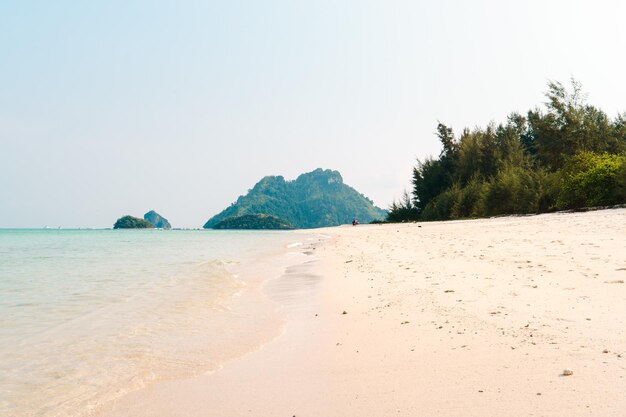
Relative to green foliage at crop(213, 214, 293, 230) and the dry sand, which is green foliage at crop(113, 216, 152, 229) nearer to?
green foliage at crop(213, 214, 293, 230)

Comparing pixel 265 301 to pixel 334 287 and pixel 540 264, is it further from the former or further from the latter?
pixel 540 264

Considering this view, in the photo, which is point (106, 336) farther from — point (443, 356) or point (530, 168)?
point (530, 168)

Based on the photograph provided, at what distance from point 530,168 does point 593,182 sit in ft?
47.9

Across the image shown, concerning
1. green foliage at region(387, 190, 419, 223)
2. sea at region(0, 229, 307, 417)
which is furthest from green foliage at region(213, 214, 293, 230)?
sea at region(0, 229, 307, 417)

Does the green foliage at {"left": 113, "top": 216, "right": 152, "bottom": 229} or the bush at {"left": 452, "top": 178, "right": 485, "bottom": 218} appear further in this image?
the green foliage at {"left": 113, "top": 216, "right": 152, "bottom": 229}

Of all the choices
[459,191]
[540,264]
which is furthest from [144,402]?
[459,191]

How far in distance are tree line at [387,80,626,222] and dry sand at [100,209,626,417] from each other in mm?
21452

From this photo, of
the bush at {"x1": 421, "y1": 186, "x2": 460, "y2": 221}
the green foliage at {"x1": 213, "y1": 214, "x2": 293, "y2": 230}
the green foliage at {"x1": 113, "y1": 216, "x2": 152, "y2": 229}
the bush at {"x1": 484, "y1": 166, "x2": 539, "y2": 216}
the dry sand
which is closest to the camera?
the dry sand

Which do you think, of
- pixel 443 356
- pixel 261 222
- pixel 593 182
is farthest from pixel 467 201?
pixel 261 222

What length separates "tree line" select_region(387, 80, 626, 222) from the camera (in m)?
26.1

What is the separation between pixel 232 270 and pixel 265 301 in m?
5.84

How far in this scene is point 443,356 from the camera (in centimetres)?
394

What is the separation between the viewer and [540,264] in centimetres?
799

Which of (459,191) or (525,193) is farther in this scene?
(459,191)
